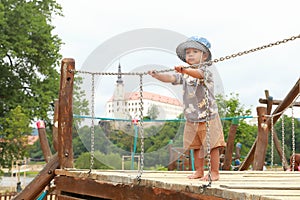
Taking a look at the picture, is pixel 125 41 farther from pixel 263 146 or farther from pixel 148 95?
pixel 263 146

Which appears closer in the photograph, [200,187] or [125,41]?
[200,187]

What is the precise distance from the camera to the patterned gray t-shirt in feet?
12.2

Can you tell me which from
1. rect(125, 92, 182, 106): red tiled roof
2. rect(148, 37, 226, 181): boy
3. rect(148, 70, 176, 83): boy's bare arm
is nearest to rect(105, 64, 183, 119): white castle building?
rect(125, 92, 182, 106): red tiled roof

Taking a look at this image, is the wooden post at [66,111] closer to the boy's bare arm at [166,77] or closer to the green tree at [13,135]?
the boy's bare arm at [166,77]

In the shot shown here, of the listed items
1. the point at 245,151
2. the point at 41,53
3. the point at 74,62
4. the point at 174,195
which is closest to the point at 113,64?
the point at 74,62

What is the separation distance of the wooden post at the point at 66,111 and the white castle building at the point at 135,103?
0.50 metres

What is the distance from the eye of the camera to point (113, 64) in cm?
534

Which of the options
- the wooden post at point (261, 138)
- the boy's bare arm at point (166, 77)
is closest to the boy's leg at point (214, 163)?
the boy's bare arm at point (166, 77)

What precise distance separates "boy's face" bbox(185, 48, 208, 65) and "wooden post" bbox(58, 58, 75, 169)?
169cm

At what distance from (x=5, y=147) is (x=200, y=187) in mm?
18664

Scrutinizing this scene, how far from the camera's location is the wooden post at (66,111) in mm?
5141

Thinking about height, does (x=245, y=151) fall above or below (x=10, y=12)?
below

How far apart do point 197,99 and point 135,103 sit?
4.91 ft

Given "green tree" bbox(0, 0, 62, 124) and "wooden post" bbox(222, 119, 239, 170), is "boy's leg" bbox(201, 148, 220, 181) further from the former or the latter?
"green tree" bbox(0, 0, 62, 124)
